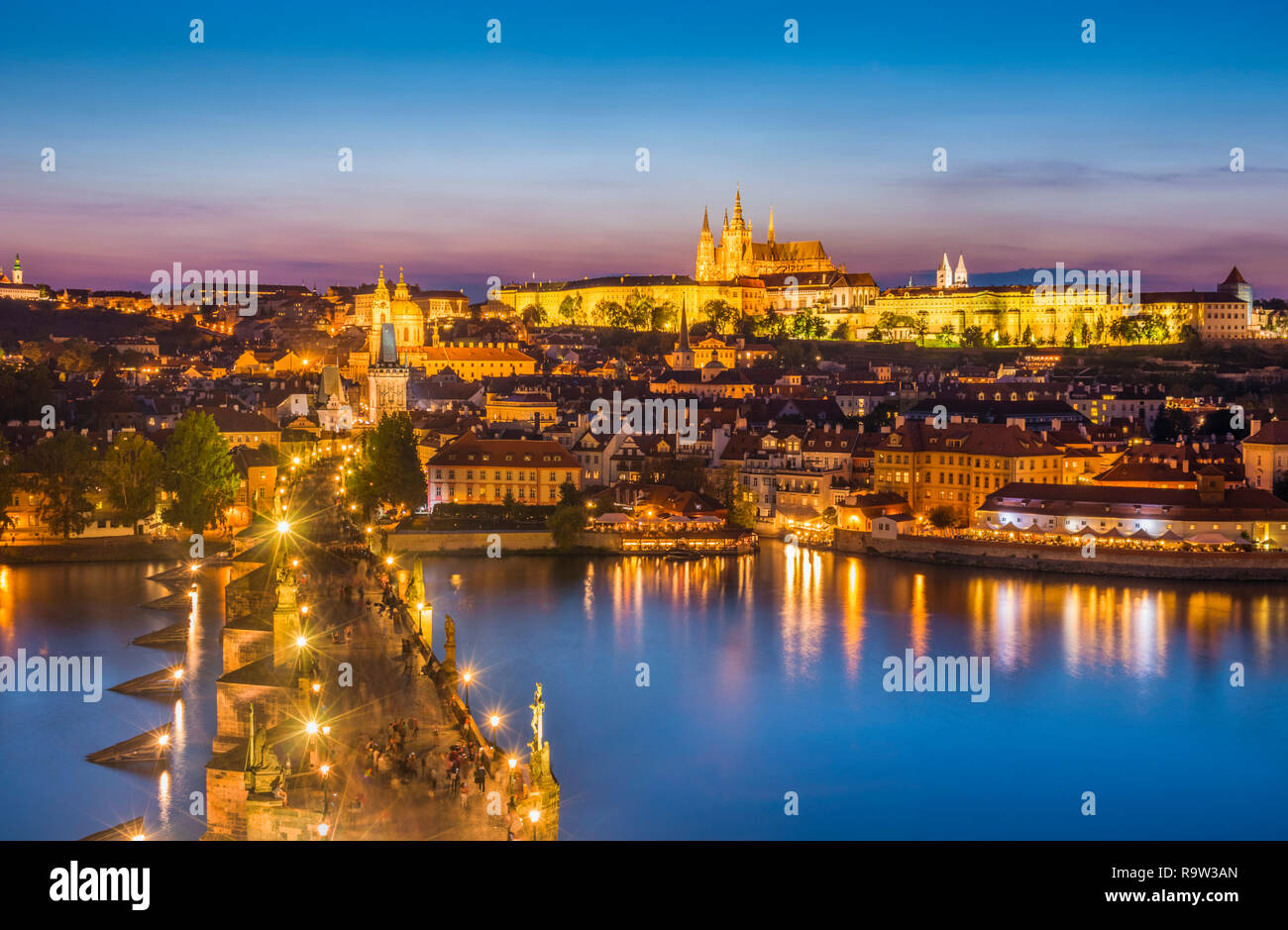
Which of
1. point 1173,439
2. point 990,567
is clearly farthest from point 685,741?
point 1173,439

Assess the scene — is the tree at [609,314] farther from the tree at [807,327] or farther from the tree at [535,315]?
the tree at [807,327]

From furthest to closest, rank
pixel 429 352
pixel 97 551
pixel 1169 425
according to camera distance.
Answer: pixel 429 352, pixel 1169 425, pixel 97 551

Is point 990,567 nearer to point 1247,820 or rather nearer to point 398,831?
point 1247,820

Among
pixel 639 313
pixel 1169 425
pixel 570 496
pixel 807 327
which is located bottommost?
pixel 570 496

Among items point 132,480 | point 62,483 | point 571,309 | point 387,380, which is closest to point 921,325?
point 571,309

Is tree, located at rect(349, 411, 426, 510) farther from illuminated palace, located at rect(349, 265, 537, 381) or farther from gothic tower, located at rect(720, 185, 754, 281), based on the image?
gothic tower, located at rect(720, 185, 754, 281)

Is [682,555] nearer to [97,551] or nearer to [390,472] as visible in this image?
[390,472]

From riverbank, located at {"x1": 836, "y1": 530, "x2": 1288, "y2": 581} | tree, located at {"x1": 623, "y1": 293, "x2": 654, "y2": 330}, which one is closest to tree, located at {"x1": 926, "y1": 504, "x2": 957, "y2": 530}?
riverbank, located at {"x1": 836, "y1": 530, "x2": 1288, "y2": 581}
